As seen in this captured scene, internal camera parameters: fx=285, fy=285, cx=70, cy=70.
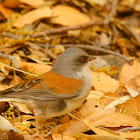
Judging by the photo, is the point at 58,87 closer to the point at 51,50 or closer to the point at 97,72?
the point at 97,72

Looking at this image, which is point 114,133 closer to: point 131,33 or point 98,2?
point 131,33

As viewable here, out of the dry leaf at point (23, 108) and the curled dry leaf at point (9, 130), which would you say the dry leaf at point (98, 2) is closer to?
the dry leaf at point (23, 108)

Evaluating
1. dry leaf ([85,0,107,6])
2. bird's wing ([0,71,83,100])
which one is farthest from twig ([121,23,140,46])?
bird's wing ([0,71,83,100])

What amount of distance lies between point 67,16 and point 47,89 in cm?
237

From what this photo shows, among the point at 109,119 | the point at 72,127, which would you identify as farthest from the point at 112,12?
the point at 72,127

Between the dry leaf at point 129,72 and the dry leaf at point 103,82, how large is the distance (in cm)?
18

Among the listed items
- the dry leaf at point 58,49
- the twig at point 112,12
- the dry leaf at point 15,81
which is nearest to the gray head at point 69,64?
the dry leaf at point 15,81

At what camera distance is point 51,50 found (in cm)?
448

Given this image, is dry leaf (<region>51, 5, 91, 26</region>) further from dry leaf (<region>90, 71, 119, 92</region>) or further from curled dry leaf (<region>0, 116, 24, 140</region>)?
curled dry leaf (<region>0, 116, 24, 140</region>)

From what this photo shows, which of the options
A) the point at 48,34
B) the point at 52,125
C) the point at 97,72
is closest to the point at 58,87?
the point at 52,125

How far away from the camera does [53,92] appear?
293cm

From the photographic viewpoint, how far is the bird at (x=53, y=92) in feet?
9.52

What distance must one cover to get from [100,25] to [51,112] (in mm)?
2808

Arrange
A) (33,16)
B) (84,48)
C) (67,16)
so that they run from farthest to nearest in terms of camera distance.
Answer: (67,16), (33,16), (84,48)
